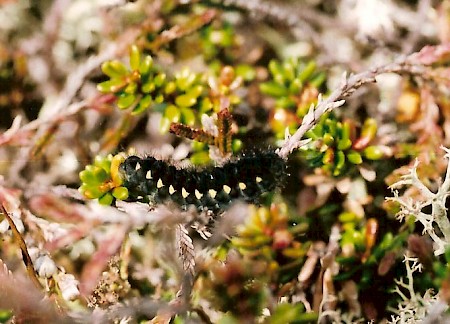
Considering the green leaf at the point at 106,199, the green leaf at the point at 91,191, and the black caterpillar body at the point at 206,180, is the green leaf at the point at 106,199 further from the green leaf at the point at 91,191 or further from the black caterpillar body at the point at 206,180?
the black caterpillar body at the point at 206,180

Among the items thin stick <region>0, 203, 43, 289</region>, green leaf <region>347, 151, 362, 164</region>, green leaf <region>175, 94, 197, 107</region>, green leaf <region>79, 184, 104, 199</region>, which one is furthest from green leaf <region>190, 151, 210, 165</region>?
thin stick <region>0, 203, 43, 289</region>

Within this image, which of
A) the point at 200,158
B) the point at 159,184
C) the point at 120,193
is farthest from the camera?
the point at 200,158

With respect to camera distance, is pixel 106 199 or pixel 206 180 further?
pixel 106 199

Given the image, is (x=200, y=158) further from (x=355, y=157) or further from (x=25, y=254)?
(x=25, y=254)

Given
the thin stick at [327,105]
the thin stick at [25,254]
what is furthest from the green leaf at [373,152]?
the thin stick at [25,254]

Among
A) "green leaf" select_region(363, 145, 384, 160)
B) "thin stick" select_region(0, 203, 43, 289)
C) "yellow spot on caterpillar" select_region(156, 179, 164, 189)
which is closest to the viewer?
"yellow spot on caterpillar" select_region(156, 179, 164, 189)

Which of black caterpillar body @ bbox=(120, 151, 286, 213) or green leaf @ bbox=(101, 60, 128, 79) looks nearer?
black caterpillar body @ bbox=(120, 151, 286, 213)

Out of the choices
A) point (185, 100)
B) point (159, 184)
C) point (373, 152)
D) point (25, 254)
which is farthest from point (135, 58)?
point (373, 152)

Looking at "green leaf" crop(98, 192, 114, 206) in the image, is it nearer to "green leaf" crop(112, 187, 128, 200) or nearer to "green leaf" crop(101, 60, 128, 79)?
"green leaf" crop(112, 187, 128, 200)

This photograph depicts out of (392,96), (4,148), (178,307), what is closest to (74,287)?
(178,307)
